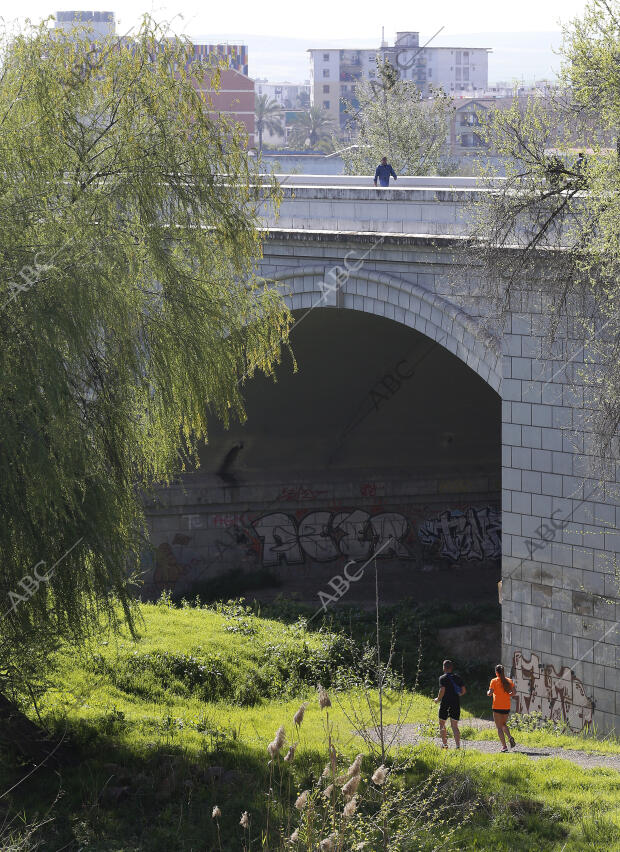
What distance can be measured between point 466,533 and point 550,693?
11.9 metres

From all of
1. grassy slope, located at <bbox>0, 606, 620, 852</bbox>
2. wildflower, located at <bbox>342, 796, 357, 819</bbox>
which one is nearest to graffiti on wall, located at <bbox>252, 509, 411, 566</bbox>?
grassy slope, located at <bbox>0, 606, 620, 852</bbox>

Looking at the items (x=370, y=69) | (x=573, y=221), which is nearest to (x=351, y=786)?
(x=573, y=221)

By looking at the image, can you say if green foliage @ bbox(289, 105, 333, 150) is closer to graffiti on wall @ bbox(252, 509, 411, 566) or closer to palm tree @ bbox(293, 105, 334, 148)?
palm tree @ bbox(293, 105, 334, 148)

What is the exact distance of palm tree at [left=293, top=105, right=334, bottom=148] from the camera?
87.7 metres

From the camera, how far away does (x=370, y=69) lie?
112 metres

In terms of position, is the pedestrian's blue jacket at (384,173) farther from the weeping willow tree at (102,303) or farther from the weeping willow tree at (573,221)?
the weeping willow tree at (102,303)

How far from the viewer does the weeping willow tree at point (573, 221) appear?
30.0 ft

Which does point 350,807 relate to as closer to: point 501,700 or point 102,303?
point 102,303

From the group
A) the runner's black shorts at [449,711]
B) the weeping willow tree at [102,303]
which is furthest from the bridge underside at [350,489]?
the weeping willow tree at [102,303]

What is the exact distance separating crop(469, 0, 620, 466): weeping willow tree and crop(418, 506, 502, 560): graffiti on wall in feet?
40.0

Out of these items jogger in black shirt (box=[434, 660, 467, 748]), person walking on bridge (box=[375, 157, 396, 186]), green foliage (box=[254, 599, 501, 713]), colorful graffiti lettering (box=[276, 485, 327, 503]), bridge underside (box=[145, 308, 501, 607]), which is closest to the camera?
jogger in black shirt (box=[434, 660, 467, 748])

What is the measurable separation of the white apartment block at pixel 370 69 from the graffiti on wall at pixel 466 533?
78.6 m

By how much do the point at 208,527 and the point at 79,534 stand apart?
15.2 m

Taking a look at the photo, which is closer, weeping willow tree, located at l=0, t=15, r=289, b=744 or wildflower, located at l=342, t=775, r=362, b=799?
wildflower, located at l=342, t=775, r=362, b=799
